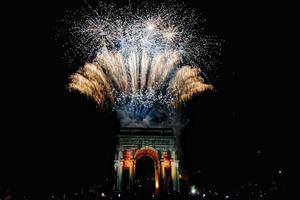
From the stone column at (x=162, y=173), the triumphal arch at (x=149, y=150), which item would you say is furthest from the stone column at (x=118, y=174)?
the stone column at (x=162, y=173)

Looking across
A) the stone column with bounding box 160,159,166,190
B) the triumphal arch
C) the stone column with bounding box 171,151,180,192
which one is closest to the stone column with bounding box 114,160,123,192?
the triumphal arch

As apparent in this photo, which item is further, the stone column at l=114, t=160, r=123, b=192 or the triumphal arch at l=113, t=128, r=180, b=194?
the triumphal arch at l=113, t=128, r=180, b=194

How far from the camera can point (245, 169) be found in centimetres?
4747

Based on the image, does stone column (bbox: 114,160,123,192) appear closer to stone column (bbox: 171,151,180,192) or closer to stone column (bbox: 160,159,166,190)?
stone column (bbox: 160,159,166,190)

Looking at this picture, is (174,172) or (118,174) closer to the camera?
(118,174)

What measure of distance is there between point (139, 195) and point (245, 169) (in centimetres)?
2877

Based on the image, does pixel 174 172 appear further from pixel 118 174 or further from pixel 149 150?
pixel 118 174

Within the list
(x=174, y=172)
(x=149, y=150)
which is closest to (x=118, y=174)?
(x=149, y=150)

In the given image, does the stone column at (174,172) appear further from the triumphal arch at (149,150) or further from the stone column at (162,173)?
the stone column at (162,173)

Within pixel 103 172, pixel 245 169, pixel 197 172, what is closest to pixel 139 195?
pixel 245 169

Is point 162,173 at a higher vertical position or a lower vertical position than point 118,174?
higher

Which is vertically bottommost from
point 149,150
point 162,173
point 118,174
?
point 118,174

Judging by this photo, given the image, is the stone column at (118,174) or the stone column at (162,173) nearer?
the stone column at (118,174)

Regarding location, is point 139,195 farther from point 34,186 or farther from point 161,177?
point 161,177
